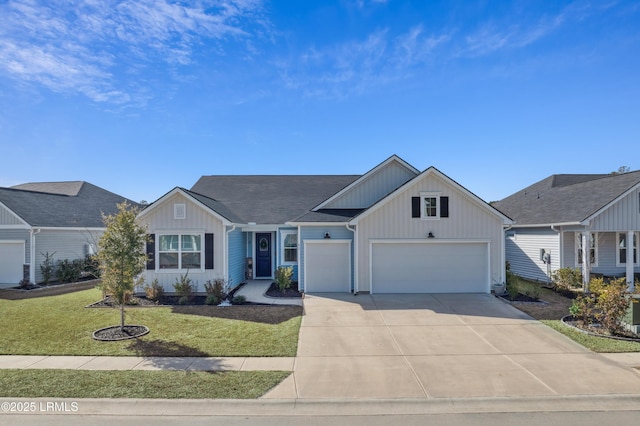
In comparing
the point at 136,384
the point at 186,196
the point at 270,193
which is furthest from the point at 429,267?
the point at 136,384

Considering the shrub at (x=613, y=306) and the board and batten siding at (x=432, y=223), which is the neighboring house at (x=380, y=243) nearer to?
the board and batten siding at (x=432, y=223)

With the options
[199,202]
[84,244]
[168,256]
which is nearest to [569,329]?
[199,202]

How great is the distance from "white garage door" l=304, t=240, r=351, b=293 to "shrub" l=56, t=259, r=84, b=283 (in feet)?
41.2

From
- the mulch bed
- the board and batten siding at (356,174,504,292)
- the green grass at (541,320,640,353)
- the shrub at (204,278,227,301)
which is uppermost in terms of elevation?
the board and batten siding at (356,174,504,292)

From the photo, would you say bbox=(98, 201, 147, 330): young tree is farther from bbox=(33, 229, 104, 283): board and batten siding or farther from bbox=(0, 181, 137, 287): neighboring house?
bbox=(0, 181, 137, 287): neighboring house

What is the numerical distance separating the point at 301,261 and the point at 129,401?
957 cm

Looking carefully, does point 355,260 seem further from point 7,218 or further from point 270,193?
point 7,218

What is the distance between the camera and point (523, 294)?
46.2ft

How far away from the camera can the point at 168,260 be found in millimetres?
14359

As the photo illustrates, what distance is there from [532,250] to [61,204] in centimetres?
2644

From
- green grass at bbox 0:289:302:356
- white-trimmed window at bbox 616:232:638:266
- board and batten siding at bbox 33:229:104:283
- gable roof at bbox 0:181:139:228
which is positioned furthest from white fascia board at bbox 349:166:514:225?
board and batten siding at bbox 33:229:104:283

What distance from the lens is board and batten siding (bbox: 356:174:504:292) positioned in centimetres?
1408

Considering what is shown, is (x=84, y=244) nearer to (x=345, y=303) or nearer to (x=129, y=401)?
(x=345, y=303)

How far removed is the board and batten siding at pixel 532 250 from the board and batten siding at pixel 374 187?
7.33 metres
